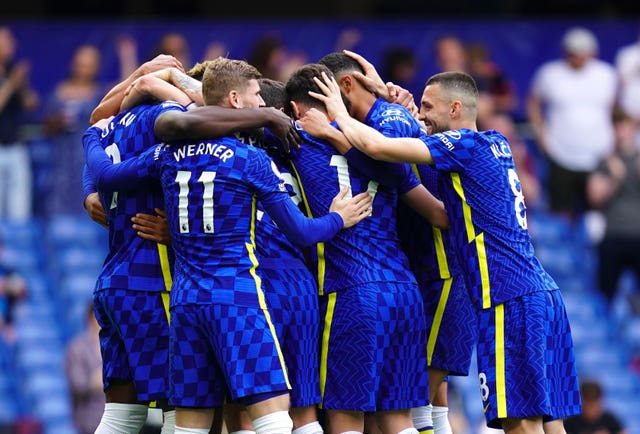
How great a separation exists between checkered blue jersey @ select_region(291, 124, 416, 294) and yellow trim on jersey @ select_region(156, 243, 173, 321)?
92 centimetres

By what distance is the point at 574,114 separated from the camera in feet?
58.6

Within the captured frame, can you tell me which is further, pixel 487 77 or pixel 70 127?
pixel 487 77

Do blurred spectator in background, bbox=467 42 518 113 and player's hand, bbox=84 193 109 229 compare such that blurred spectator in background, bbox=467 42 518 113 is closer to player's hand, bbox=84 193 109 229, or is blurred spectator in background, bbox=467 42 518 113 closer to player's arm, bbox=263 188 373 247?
player's hand, bbox=84 193 109 229

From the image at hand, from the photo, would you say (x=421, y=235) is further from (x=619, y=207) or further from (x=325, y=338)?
(x=619, y=207)

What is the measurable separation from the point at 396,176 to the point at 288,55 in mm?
9925

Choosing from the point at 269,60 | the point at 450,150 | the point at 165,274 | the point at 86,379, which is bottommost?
the point at 86,379

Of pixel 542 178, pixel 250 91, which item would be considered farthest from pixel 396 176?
pixel 542 178

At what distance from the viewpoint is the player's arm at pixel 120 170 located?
8.22 metres

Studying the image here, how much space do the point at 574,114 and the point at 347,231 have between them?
1006cm

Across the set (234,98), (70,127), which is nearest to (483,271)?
(234,98)

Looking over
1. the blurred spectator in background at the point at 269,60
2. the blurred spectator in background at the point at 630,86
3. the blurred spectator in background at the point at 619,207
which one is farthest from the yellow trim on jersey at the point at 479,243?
the blurred spectator in background at the point at 630,86

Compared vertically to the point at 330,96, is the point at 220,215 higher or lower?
lower

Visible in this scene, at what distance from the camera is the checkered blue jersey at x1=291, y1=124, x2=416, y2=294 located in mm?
8430

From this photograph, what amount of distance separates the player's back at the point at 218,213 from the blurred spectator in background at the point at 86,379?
6.47 meters
